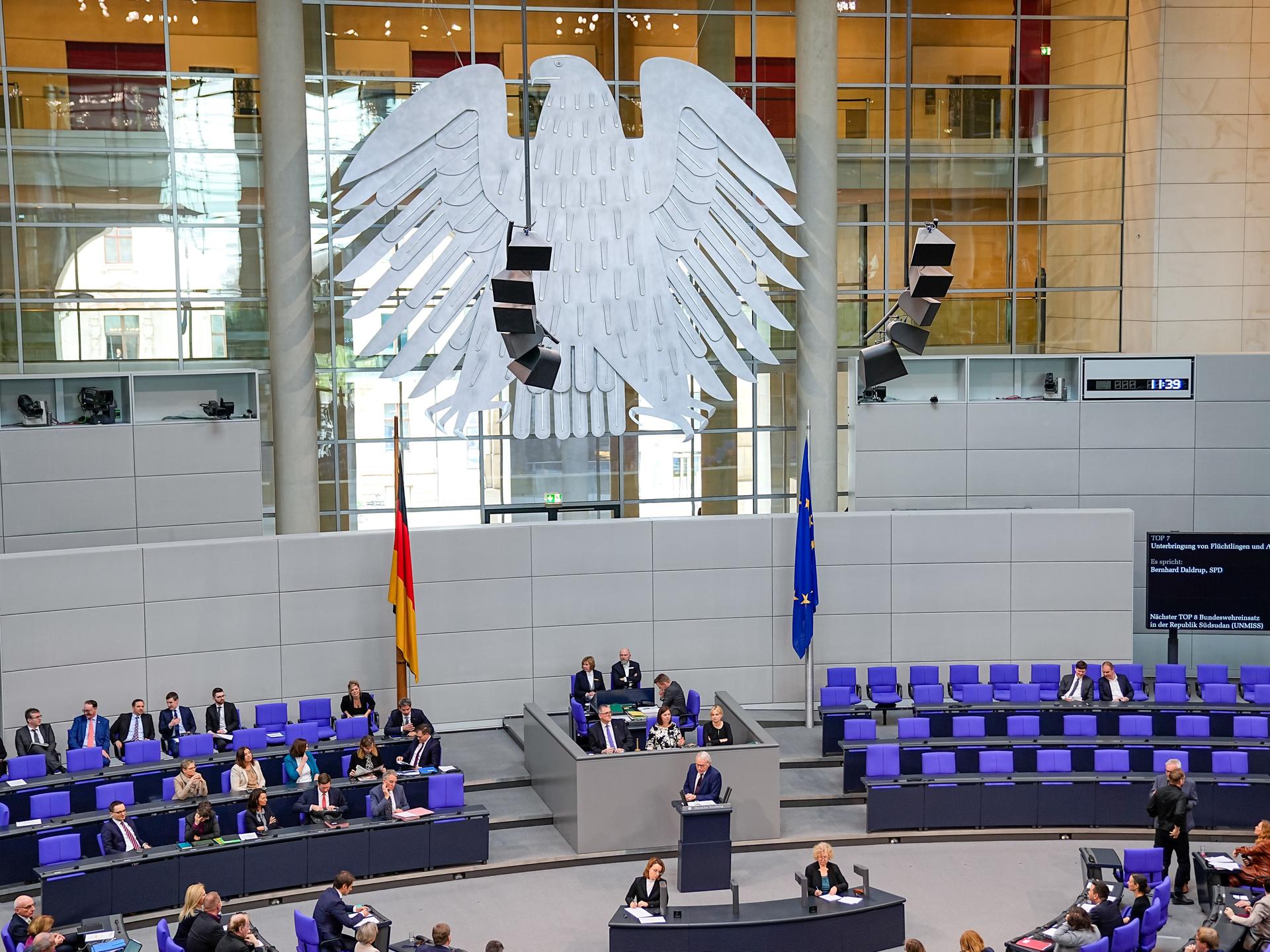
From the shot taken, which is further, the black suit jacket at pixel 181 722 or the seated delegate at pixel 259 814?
the black suit jacket at pixel 181 722

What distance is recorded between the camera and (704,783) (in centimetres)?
1290

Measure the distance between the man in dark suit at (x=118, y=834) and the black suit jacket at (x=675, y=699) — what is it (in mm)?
5656

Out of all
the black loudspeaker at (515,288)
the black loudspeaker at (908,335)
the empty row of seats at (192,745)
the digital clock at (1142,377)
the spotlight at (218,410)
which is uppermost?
the black loudspeaker at (515,288)

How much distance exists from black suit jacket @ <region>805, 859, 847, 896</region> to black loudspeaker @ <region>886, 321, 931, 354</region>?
541 centimetres

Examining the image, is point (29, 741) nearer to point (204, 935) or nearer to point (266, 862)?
point (266, 862)

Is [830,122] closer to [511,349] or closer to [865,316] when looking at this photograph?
[865,316]

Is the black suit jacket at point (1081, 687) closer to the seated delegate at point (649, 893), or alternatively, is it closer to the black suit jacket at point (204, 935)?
the seated delegate at point (649, 893)

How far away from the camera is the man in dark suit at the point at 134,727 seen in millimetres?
14797

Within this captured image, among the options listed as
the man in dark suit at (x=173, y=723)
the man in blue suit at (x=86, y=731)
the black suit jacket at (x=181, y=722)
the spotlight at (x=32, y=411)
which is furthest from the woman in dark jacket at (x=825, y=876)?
the spotlight at (x=32, y=411)

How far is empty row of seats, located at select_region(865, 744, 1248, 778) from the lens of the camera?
14102mm

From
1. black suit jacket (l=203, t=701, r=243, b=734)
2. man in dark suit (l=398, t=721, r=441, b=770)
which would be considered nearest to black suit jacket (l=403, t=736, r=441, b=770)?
man in dark suit (l=398, t=721, r=441, b=770)

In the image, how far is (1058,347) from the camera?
68.4ft

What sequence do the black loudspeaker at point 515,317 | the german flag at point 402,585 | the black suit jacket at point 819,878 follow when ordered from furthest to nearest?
the german flag at point 402,585, the black loudspeaker at point 515,317, the black suit jacket at point 819,878

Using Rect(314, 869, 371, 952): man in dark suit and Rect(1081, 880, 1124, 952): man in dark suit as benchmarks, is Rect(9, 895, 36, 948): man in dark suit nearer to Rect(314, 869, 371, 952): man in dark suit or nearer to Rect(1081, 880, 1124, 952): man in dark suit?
Rect(314, 869, 371, 952): man in dark suit
